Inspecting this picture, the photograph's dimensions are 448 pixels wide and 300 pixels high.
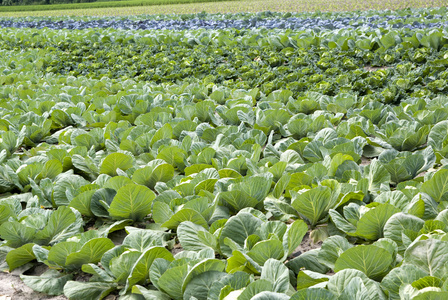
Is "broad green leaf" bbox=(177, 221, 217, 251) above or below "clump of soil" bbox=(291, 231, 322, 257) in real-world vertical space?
above

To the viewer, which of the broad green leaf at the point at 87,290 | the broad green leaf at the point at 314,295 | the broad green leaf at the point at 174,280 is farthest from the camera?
the broad green leaf at the point at 87,290

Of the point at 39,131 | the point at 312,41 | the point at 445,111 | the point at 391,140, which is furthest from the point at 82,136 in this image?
the point at 312,41

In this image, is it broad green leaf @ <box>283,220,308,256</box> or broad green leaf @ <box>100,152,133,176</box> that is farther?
broad green leaf @ <box>100,152,133,176</box>

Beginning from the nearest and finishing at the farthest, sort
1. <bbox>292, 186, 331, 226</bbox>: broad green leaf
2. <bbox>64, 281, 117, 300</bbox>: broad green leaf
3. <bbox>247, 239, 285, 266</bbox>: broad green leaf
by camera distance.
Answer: <bbox>247, 239, 285, 266</bbox>: broad green leaf < <bbox>64, 281, 117, 300</bbox>: broad green leaf < <bbox>292, 186, 331, 226</bbox>: broad green leaf

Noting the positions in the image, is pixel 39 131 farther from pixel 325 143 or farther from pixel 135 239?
pixel 325 143

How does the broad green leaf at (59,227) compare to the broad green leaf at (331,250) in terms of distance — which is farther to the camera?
the broad green leaf at (59,227)

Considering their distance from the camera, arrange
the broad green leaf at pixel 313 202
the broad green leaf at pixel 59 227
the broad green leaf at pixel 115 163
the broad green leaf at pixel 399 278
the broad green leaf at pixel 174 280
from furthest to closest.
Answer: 1. the broad green leaf at pixel 115 163
2. the broad green leaf at pixel 59 227
3. the broad green leaf at pixel 313 202
4. the broad green leaf at pixel 174 280
5. the broad green leaf at pixel 399 278

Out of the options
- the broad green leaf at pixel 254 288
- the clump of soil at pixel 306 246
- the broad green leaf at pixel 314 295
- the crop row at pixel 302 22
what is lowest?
the clump of soil at pixel 306 246

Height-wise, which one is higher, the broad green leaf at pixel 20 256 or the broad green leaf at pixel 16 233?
the broad green leaf at pixel 16 233

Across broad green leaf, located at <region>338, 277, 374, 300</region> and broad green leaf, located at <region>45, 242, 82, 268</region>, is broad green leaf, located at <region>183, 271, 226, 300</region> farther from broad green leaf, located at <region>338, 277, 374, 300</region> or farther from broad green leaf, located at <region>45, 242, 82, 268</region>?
broad green leaf, located at <region>45, 242, 82, 268</region>

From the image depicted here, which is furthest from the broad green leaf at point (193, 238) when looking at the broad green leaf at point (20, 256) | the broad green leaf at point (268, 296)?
the broad green leaf at point (20, 256)

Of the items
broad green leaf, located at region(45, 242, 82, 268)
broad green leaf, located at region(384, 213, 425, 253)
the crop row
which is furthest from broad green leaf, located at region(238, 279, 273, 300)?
the crop row

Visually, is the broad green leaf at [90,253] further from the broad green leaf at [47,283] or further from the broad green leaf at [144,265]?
the broad green leaf at [144,265]

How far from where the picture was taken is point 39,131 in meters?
4.01
